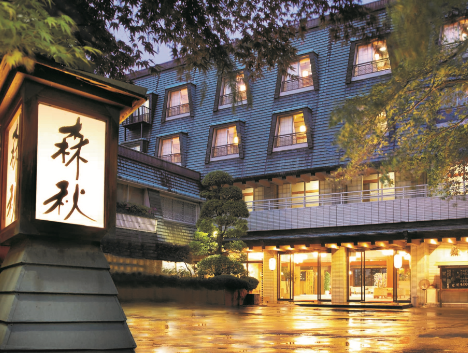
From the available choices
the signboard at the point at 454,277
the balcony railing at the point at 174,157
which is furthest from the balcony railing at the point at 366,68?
the balcony railing at the point at 174,157

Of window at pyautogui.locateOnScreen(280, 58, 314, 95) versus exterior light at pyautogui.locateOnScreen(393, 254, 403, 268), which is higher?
window at pyautogui.locateOnScreen(280, 58, 314, 95)

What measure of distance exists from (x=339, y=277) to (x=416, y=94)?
14486mm

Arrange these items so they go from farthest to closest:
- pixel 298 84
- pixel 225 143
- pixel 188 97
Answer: pixel 188 97 < pixel 225 143 < pixel 298 84

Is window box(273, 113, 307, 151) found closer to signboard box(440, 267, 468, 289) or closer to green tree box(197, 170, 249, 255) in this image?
green tree box(197, 170, 249, 255)

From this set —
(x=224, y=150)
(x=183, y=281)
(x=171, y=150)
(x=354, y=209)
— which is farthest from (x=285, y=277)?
(x=171, y=150)

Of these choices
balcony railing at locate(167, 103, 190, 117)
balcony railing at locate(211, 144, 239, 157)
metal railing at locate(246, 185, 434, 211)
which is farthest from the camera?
balcony railing at locate(167, 103, 190, 117)

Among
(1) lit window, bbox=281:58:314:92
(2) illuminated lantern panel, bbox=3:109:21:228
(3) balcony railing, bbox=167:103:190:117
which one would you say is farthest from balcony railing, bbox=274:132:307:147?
(2) illuminated lantern panel, bbox=3:109:21:228

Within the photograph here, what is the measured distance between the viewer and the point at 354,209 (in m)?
21.3

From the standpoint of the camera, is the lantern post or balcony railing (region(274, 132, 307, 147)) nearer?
the lantern post

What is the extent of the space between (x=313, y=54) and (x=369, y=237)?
9.24 metres

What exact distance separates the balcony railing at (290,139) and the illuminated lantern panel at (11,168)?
2009 centimetres

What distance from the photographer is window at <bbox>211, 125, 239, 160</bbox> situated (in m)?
25.5

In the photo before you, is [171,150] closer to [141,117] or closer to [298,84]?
[141,117]

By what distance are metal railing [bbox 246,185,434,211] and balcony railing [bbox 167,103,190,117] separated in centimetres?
674
